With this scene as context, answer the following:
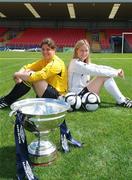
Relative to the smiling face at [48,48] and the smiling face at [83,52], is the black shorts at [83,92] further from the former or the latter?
the smiling face at [48,48]

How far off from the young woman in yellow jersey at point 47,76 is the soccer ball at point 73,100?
11 cm

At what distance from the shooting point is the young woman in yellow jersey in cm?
539

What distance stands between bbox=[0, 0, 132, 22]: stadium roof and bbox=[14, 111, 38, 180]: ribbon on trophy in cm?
3088

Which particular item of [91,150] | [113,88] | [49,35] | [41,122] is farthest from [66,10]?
[41,122]

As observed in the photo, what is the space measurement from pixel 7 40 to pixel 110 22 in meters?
12.1

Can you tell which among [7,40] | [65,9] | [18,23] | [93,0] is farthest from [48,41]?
[18,23]

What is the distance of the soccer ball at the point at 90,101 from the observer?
20.2 ft

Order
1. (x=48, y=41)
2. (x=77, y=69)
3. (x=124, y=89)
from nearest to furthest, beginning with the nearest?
(x=48, y=41)
(x=77, y=69)
(x=124, y=89)

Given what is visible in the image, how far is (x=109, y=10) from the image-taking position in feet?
125

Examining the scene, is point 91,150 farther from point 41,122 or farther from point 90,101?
point 90,101

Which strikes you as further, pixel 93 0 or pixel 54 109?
pixel 93 0

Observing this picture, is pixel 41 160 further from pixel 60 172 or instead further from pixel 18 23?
pixel 18 23

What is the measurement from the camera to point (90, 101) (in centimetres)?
618

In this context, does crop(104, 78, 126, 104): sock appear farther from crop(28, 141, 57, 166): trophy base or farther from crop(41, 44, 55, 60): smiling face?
crop(28, 141, 57, 166): trophy base
